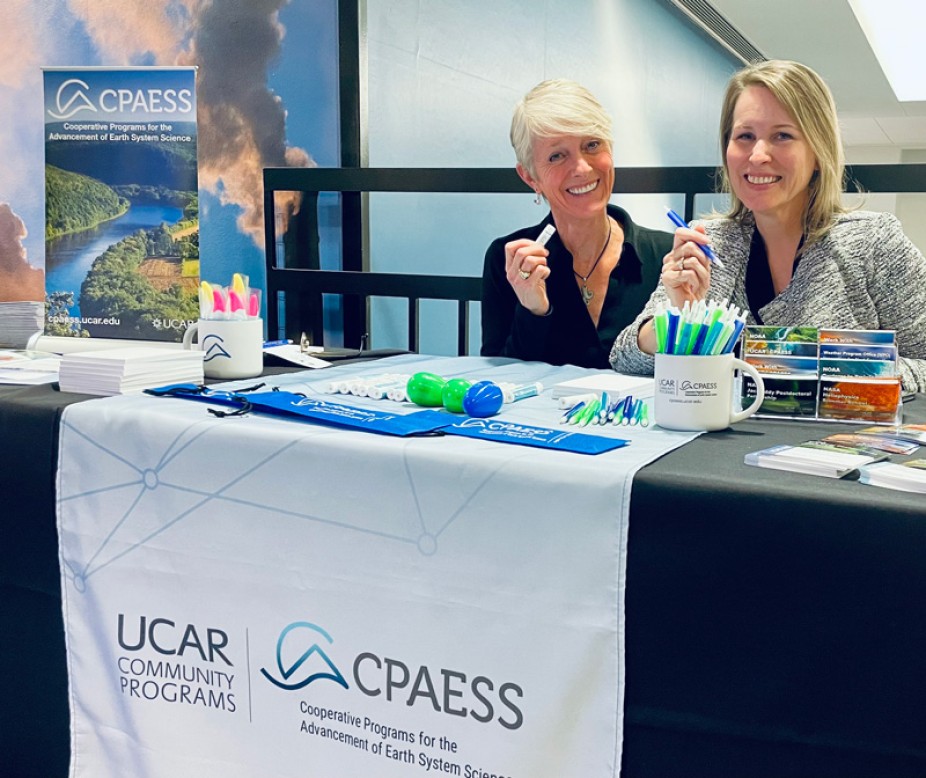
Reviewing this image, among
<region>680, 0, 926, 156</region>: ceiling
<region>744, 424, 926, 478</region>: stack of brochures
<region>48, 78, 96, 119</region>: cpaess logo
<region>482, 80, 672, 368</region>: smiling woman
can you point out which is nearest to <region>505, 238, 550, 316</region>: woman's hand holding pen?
<region>482, 80, 672, 368</region>: smiling woman

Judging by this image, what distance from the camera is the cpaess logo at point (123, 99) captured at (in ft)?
7.30

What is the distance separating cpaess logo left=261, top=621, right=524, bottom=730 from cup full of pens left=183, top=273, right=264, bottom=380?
536 mm

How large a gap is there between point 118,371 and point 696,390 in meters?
0.72

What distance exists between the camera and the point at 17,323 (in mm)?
2021

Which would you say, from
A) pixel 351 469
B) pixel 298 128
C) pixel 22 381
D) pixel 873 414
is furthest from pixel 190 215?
pixel 873 414

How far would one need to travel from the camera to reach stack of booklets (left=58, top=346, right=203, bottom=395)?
125 cm

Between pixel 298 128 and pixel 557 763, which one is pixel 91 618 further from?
pixel 298 128

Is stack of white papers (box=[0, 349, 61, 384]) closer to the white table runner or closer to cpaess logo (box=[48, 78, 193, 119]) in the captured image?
the white table runner


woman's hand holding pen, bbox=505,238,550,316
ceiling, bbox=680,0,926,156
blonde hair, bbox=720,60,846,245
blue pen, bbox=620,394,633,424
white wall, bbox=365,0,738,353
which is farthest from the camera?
ceiling, bbox=680,0,926,156

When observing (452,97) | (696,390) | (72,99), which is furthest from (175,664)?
(452,97)

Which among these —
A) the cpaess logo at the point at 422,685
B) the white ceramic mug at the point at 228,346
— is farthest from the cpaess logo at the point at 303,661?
the white ceramic mug at the point at 228,346

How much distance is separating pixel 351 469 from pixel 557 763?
34 centimetres

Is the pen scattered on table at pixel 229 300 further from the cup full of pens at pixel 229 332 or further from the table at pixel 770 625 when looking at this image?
the table at pixel 770 625

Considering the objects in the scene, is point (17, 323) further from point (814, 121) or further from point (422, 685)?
point (814, 121)
